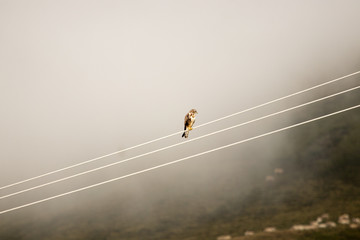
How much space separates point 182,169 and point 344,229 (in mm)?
131720

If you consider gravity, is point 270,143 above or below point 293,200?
above

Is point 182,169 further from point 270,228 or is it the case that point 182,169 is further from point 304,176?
point 270,228

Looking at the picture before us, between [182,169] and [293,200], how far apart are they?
98.4 metres

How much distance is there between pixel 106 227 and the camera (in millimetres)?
121500

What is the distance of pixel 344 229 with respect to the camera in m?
72.4

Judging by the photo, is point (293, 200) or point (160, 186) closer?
point (293, 200)

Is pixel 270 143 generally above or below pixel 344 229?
above

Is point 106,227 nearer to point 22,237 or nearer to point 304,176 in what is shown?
point 22,237

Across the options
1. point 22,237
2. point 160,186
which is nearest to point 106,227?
point 22,237

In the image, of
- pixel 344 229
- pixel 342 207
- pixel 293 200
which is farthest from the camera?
pixel 293 200

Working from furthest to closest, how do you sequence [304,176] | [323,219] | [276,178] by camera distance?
[276,178] < [304,176] < [323,219]

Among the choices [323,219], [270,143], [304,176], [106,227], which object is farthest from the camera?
[270,143]

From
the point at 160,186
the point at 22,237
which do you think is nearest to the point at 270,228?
the point at 160,186

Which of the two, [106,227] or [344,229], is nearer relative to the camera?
[344,229]
